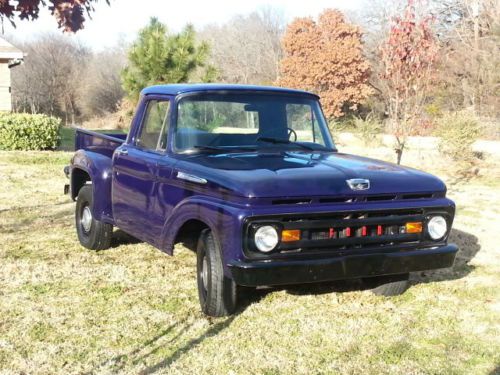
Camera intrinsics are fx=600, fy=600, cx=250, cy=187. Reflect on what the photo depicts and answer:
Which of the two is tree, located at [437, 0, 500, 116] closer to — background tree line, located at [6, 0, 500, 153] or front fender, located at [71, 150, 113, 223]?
background tree line, located at [6, 0, 500, 153]

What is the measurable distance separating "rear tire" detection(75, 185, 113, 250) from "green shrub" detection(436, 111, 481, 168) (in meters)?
10.7

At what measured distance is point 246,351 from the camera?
386 cm

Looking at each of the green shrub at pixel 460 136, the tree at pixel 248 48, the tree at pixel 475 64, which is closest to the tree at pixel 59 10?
the green shrub at pixel 460 136

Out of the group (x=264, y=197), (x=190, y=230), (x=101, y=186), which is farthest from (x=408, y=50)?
(x=264, y=197)

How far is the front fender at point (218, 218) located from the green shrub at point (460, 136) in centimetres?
1174

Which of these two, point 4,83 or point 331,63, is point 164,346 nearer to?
point 4,83

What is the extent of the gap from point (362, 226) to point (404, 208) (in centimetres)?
34

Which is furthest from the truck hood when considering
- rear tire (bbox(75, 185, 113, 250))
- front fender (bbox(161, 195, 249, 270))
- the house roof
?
the house roof

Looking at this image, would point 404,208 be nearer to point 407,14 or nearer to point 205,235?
point 205,235

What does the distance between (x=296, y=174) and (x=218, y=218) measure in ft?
2.00

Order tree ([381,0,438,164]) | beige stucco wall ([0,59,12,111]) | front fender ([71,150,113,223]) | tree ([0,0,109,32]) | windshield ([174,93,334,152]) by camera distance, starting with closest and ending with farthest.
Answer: tree ([0,0,109,32]), windshield ([174,93,334,152]), front fender ([71,150,113,223]), tree ([381,0,438,164]), beige stucco wall ([0,59,12,111])

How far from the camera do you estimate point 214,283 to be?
4289 mm

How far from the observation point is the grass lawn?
3.71 meters

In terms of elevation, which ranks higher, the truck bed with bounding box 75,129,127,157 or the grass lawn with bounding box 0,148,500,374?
the truck bed with bounding box 75,129,127,157
